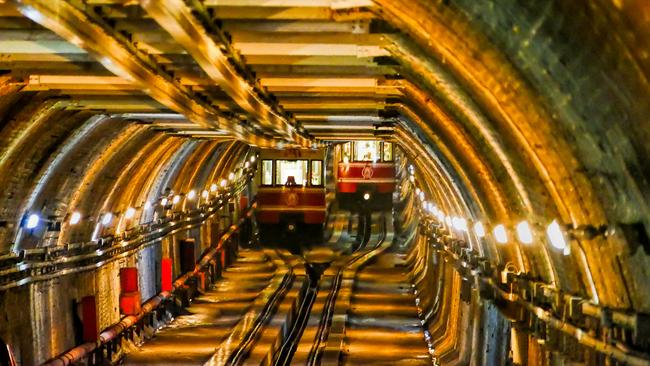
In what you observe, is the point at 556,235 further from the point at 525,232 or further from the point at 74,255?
the point at 74,255

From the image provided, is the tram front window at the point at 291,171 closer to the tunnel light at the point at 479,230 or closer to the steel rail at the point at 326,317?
the steel rail at the point at 326,317

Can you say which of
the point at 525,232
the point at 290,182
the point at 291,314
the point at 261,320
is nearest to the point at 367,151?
the point at 290,182

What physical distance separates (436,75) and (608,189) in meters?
2.54

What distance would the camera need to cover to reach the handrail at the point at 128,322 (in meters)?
14.9

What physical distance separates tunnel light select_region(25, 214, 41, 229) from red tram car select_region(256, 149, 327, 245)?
21822 millimetres

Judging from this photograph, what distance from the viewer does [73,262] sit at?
15.6 m

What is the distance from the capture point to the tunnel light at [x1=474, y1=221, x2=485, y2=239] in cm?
1402

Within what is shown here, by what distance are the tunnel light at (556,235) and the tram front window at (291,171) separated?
27.6 metres

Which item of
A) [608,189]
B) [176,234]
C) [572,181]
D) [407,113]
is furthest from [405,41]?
[176,234]

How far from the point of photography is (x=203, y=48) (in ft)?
24.9

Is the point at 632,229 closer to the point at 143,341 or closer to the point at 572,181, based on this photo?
the point at 572,181

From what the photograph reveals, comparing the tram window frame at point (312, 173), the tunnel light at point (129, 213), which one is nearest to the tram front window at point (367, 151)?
the tram window frame at point (312, 173)

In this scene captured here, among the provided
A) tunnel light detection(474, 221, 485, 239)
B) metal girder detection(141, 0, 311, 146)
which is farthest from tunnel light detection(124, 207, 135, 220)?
metal girder detection(141, 0, 311, 146)

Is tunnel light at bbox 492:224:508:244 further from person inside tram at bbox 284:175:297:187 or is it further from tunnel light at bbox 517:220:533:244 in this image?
person inside tram at bbox 284:175:297:187
